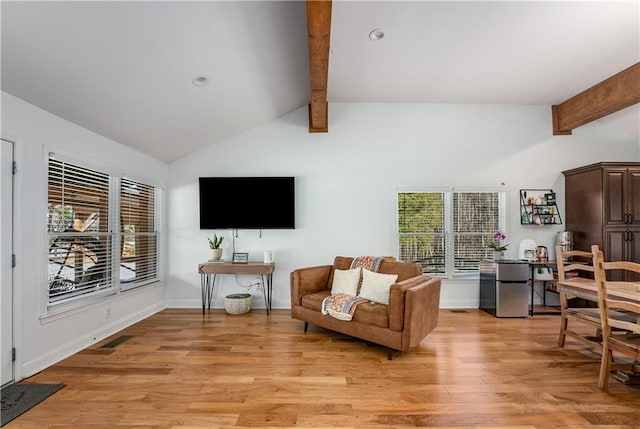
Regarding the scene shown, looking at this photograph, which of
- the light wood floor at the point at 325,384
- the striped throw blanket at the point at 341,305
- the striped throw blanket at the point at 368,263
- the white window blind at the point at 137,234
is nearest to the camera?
the light wood floor at the point at 325,384

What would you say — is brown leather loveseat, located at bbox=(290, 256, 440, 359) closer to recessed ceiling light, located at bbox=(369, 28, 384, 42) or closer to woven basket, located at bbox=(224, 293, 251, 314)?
woven basket, located at bbox=(224, 293, 251, 314)

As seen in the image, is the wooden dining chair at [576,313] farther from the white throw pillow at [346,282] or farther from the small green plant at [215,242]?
the small green plant at [215,242]

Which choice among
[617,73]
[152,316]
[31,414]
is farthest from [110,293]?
[617,73]

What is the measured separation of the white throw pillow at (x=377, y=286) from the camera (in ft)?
10.6

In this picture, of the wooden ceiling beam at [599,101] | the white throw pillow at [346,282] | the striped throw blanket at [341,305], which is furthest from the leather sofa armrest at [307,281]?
the wooden ceiling beam at [599,101]

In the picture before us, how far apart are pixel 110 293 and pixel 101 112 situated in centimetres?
202

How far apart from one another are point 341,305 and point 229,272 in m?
1.77

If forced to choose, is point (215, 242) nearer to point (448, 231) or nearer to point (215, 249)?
point (215, 249)

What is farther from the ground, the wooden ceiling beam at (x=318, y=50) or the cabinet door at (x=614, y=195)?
the wooden ceiling beam at (x=318, y=50)

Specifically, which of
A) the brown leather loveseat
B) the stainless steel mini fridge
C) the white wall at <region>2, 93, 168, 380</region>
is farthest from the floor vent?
the stainless steel mini fridge

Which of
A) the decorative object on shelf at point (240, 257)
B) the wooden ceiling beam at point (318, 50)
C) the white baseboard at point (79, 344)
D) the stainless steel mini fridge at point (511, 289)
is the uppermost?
the wooden ceiling beam at point (318, 50)

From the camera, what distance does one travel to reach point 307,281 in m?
3.75

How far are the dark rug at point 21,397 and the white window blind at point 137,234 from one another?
1.54 metres

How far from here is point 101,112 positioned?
120 inches
